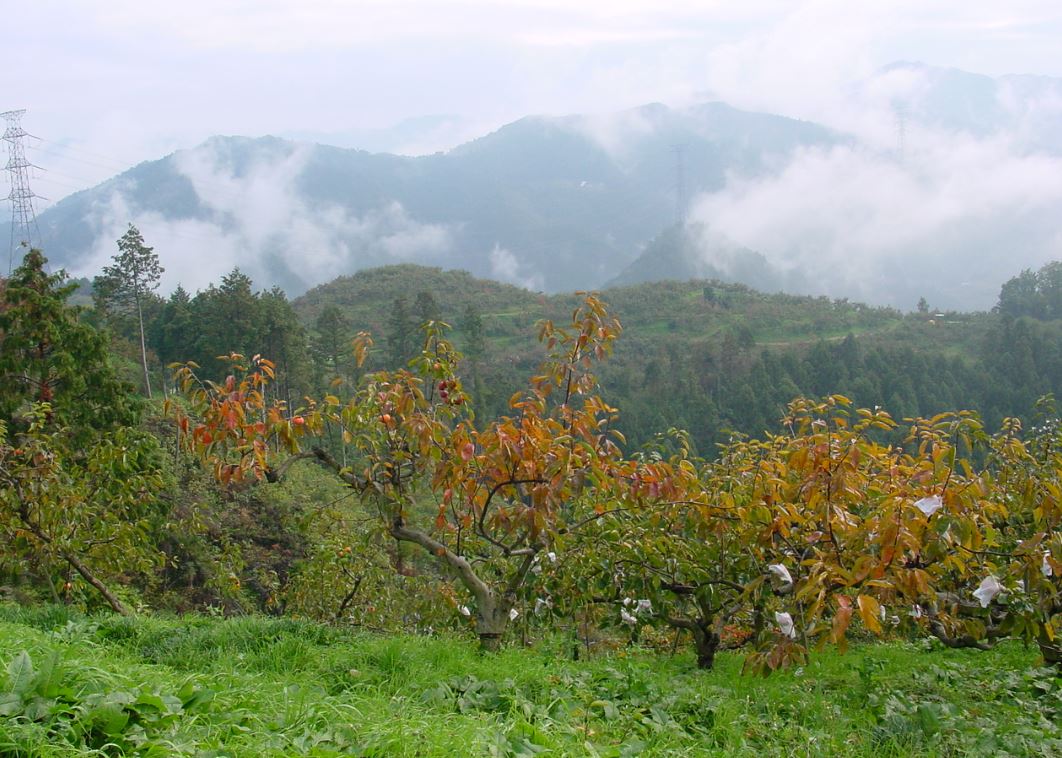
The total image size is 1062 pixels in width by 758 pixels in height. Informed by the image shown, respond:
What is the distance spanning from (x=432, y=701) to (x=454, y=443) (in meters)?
1.35

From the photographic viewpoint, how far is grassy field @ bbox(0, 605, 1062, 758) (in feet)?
9.11

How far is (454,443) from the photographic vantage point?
4648 mm

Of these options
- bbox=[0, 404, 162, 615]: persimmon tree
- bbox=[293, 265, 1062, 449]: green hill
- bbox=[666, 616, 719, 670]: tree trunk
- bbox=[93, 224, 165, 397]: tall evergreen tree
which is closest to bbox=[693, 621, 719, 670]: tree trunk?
bbox=[666, 616, 719, 670]: tree trunk

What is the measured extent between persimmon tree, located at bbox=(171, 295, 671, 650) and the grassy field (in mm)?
789

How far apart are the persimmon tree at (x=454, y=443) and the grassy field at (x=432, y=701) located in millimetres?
789

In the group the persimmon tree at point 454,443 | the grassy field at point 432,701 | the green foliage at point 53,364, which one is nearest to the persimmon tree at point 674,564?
the grassy field at point 432,701

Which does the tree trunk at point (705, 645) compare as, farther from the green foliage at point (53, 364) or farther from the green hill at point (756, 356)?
the green hill at point (756, 356)

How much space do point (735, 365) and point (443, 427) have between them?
5132cm

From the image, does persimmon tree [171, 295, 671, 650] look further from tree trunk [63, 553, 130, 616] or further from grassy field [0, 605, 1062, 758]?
tree trunk [63, 553, 130, 616]

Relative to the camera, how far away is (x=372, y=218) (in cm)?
19838

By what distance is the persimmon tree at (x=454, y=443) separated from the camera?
4.52m

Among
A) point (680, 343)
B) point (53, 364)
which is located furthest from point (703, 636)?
point (680, 343)

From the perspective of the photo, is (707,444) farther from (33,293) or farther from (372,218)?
(372,218)

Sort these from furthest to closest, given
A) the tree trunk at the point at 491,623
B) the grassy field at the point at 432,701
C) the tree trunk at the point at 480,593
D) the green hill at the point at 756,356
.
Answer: the green hill at the point at 756,356 < the tree trunk at the point at 491,623 < the tree trunk at the point at 480,593 < the grassy field at the point at 432,701
